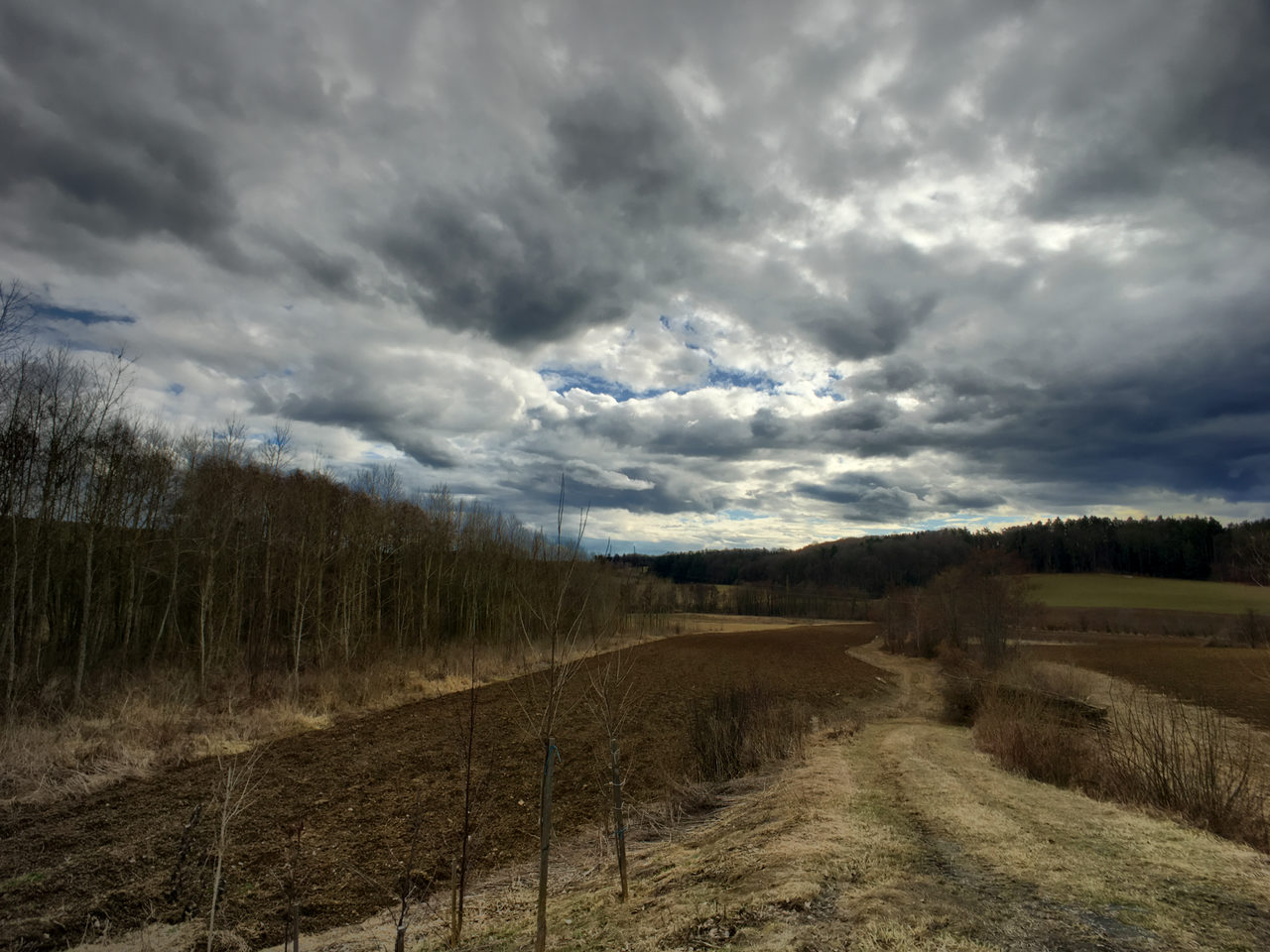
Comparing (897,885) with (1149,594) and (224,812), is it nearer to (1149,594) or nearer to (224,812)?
Result: (224,812)

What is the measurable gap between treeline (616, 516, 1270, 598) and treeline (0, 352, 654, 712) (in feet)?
177

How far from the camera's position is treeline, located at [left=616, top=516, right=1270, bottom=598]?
96.8m

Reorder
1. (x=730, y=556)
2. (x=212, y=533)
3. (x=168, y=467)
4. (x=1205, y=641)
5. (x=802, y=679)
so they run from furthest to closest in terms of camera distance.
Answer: (x=730, y=556), (x=1205, y=641), (x=802, y=679), (x=168, y=467), (x=212, y=533)

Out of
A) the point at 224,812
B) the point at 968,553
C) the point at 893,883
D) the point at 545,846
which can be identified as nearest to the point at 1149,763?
the point at 893,883

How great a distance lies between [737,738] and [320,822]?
8796 mm

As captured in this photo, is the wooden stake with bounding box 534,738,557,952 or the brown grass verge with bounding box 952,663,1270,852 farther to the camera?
the brown grass verge with bounding box 952,663,1270,852

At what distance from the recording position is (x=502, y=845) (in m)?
10.3

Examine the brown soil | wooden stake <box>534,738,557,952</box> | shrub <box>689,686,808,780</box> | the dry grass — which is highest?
wooden stake <box>534,738,557,952</box>

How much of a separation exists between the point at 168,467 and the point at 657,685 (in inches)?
978

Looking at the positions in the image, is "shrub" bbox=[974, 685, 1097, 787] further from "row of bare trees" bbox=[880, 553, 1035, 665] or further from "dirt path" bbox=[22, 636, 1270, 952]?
"row of bare trees" bbox=[880, 553, 1035, 665]

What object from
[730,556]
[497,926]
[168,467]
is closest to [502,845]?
[497,926]

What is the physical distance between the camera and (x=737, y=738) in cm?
1430

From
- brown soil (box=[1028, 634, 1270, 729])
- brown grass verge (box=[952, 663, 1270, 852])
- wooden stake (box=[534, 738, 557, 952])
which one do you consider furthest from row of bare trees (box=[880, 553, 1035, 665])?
wooden stake (box=[534, 738, 557, 952])

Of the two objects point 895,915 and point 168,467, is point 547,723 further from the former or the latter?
point 168,467
